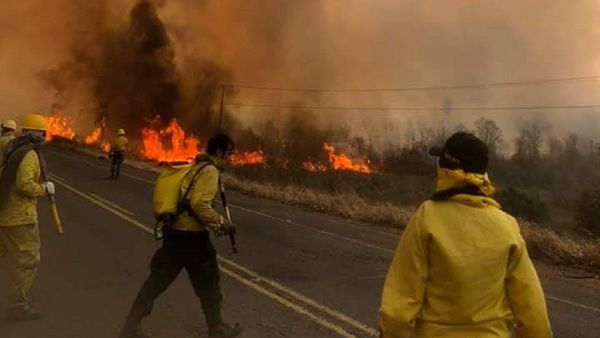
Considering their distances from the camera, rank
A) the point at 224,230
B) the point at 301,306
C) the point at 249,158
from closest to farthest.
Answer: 1. the point at 224,230
2. the point at 301,306
3. the point at 249,158

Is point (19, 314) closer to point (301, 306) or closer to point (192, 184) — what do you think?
point (192, 184)

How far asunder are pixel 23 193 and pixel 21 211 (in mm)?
162

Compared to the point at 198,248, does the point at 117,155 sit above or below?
above

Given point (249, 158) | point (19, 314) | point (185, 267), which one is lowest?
point (19, 314)

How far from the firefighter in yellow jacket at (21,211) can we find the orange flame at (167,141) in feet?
94.4

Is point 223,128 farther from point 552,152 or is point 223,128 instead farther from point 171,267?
point 552,152

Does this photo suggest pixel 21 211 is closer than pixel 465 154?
No

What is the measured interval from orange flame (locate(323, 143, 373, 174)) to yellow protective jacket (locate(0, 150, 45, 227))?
41.9 metres

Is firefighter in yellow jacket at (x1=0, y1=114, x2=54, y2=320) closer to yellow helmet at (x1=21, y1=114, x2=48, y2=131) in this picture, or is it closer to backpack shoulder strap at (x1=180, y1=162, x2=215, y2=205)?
yellow helmet at (x1=21, y1=114, x2=48, y2=131)

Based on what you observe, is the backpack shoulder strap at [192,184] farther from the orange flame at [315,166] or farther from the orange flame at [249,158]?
the orange flame at [315,166]

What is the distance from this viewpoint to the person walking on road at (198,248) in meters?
4.21

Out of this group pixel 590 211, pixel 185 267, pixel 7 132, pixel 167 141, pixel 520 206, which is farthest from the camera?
pixel 167 141

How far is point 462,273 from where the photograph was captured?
2105 millimetres

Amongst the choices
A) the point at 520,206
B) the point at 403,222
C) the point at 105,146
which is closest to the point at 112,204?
the point at 403,222
